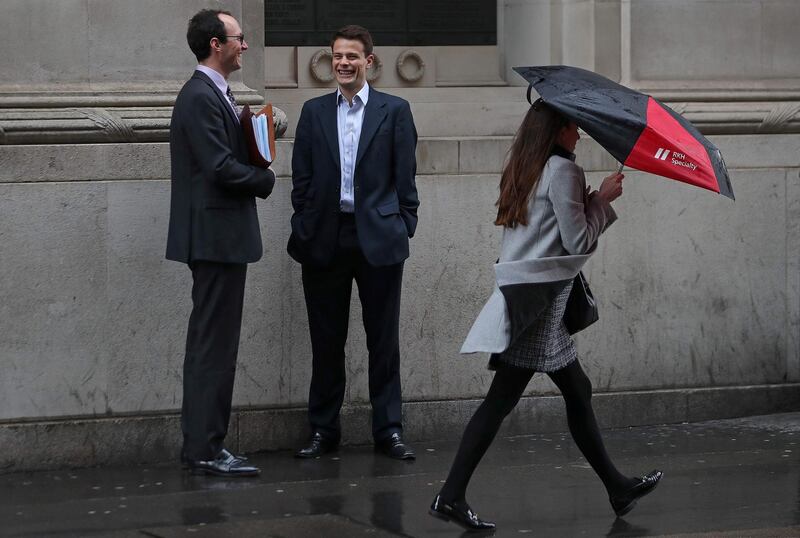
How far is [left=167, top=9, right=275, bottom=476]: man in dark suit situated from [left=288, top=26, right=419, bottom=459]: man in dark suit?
531 millimetres

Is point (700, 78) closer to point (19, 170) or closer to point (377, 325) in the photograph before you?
point (377, 325)

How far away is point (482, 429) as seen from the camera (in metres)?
6.27

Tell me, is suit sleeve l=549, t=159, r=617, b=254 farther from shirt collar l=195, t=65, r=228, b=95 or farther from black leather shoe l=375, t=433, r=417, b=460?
black leather shoe l=375, t=433, r=417, b=460

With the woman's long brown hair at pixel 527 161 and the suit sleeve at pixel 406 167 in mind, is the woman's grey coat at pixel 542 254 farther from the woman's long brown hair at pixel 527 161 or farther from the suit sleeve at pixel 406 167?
the suit sleeve at pixel 406 167

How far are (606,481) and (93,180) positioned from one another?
304 cm

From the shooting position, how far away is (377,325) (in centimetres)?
796

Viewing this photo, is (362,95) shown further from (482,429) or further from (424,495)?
(482,429)

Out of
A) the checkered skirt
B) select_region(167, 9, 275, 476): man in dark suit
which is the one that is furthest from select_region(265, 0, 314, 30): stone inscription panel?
the checkered skirt

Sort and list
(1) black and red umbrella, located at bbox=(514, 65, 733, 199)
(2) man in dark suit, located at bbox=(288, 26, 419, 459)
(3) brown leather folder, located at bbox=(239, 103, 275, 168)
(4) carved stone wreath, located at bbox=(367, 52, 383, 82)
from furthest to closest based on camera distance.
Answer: (4) carved stone wreath, located at bbox=(367, 52, 383, 82)
(2) man in dark suit, located at bbox=(288, 26, 419, 459)
(3) brown leather folder, located at bbox=(239, 103, 275, 168)
(1) black and red umbrella, located at bbox=(514, 65, 733, 199)

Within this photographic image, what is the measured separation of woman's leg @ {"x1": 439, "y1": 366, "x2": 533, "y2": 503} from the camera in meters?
6.25

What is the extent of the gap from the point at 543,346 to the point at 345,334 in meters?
2.05

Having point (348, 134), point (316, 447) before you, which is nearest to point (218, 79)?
point (348, 134)

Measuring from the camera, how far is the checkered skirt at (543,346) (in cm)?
620

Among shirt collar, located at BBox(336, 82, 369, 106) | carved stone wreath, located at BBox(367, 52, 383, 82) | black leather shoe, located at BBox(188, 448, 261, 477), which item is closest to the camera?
black leather shoe, located at BBox(188, 448, 261, 477)
